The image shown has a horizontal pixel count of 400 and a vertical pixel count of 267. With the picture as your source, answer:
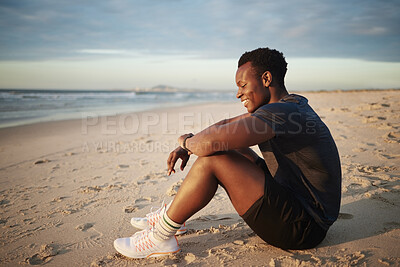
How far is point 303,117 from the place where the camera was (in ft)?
5.09

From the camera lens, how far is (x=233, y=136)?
1.53 metres

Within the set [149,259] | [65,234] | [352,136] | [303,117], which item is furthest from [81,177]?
[352,136]

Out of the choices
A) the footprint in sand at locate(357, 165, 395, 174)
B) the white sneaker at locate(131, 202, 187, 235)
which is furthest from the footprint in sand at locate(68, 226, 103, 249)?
the footprint in sand at locate(357, 165, 395, 174)

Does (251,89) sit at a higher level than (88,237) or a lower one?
higher

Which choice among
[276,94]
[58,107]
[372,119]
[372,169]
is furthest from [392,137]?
[58,107]

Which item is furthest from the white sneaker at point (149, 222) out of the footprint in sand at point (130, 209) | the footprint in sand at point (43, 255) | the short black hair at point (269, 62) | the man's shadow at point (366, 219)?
the short black hair at point (269, 62)

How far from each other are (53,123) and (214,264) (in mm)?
8191

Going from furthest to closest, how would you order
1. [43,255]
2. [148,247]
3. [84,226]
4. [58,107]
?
[58,107], [84,226], [43,255], [148,247]

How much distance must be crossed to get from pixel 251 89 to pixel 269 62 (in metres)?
0.22

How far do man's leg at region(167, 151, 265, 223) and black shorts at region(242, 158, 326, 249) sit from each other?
0.05 metres

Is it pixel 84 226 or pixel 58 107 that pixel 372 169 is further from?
pixel 58 107

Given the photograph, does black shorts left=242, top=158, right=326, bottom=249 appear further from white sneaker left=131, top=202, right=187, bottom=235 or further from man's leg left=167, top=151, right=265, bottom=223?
white sneaker left=131, top=202, right=187, bottom=235

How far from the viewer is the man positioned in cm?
152

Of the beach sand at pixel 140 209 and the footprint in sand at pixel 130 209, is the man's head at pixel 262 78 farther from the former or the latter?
the footprint in sand at pixel 130 209
